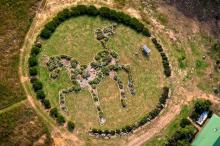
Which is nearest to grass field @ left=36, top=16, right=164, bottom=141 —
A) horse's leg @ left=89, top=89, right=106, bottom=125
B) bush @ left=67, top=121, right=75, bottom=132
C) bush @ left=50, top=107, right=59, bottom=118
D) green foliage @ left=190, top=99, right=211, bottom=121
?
horse's leg @ left=89, top=89, right=106, bottom=125

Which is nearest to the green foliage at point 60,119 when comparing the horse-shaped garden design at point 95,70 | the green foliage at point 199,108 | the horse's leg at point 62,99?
the horse's leg at point 62,99

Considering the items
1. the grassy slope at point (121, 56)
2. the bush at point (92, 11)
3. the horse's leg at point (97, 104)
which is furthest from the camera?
the bush at point (92, 11)

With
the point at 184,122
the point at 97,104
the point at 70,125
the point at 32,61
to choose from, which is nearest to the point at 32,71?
the point at 32,61

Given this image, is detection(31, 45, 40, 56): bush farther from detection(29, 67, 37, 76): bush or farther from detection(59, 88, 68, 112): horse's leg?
detection(59, 88, 68, 112): horse's leg

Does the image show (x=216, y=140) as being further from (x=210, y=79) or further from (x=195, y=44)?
(x=195, y=44)

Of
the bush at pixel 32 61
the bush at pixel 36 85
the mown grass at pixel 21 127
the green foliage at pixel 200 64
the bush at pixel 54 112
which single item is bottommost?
the mown grass at pixel 21 127

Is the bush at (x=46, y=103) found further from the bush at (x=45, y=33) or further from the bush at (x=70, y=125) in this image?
the bush at (x=45, y=33)

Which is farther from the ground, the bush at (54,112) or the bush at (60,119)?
the bush at (54,112)
